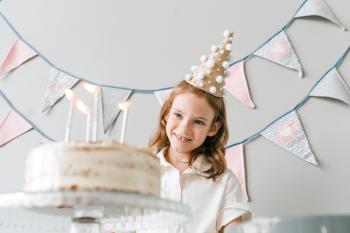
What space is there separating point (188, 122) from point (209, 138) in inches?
5.7

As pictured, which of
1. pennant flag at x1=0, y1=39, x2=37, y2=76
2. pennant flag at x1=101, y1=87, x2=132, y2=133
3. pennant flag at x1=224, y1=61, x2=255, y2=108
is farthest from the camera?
pennant flag at x1=0, y1=39, x2=37, y2=76

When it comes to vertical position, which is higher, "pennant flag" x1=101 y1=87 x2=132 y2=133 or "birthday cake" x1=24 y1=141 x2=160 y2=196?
"pennant flag" x1=101 y1=87 x2=132 y2=133

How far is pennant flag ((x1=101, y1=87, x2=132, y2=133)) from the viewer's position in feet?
5.42

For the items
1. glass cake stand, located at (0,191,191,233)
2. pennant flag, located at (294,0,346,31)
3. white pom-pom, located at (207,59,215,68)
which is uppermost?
pennant flag, located at (294,0,346,31)

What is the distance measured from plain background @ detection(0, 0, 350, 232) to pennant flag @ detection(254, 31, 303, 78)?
0.07 feet

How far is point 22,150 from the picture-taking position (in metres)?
1.73

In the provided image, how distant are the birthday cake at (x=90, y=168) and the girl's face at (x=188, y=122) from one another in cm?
50

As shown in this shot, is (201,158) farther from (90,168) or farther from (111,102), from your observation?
(90,168)

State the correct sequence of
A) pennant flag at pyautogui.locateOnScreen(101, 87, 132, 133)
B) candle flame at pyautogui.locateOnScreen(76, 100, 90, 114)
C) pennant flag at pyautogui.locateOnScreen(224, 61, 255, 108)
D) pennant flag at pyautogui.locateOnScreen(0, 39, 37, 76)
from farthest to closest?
pennant flag at pyautogui.locateOnScreen(0, 39, 37, 76) < pennant flag at pyautogui.locateOnScreen(101, 87, 132, 133) < pennant flag at pyautogui.locateOnScreen(224, 61, 255, 108) < candle flame at pyautogui.locateOnScreen(76, 100, 90, 114)

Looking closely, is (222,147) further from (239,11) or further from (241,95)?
(239,11)

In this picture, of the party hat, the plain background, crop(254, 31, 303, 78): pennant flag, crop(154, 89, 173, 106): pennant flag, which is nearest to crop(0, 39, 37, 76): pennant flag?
the plain background

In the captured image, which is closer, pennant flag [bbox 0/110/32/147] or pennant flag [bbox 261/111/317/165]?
pennant flag [bbox 261/111/317/165]

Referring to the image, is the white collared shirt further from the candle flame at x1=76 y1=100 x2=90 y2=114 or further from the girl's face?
the candle flame at x1=76 y1=100 x2=90 y2=114

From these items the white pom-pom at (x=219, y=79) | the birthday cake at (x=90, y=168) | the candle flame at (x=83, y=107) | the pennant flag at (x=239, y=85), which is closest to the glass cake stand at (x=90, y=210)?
the birthday cake at (x=90, y=168)
